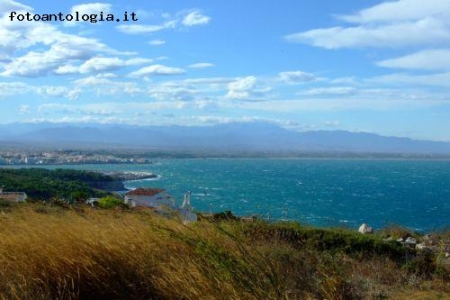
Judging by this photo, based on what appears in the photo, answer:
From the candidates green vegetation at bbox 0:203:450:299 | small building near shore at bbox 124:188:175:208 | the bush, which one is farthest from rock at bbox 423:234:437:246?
green vegetation at bbox 0:203:450:299

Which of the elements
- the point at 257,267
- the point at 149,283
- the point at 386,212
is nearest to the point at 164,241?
the point at 149,283

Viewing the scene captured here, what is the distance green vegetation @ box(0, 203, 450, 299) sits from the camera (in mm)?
4340

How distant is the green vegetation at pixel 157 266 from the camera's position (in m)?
4.34

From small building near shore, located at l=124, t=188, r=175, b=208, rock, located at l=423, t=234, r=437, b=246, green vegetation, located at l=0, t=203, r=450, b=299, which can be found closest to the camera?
green vegetation, located at l=0, t=203, r=450, b=299

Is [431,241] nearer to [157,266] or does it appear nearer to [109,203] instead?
[109,203]

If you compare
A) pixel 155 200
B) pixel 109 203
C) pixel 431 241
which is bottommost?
pixel 431 241

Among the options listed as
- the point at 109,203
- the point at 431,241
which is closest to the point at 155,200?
the point at 109,203

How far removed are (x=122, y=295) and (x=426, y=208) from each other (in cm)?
5918

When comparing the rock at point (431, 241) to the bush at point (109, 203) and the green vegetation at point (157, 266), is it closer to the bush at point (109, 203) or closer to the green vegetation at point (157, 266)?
the bush at point (109, 203)

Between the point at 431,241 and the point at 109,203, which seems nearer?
the point at 109,203

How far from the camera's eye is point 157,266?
4832 millimetres

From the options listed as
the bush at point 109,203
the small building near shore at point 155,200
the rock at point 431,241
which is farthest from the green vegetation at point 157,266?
the rock at point 431,241

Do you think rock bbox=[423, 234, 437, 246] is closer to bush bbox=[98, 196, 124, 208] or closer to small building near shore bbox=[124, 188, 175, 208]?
small building near shore bbox=[124, 188, 175, 208]

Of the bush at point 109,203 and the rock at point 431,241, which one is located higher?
the bush at point 109,203
